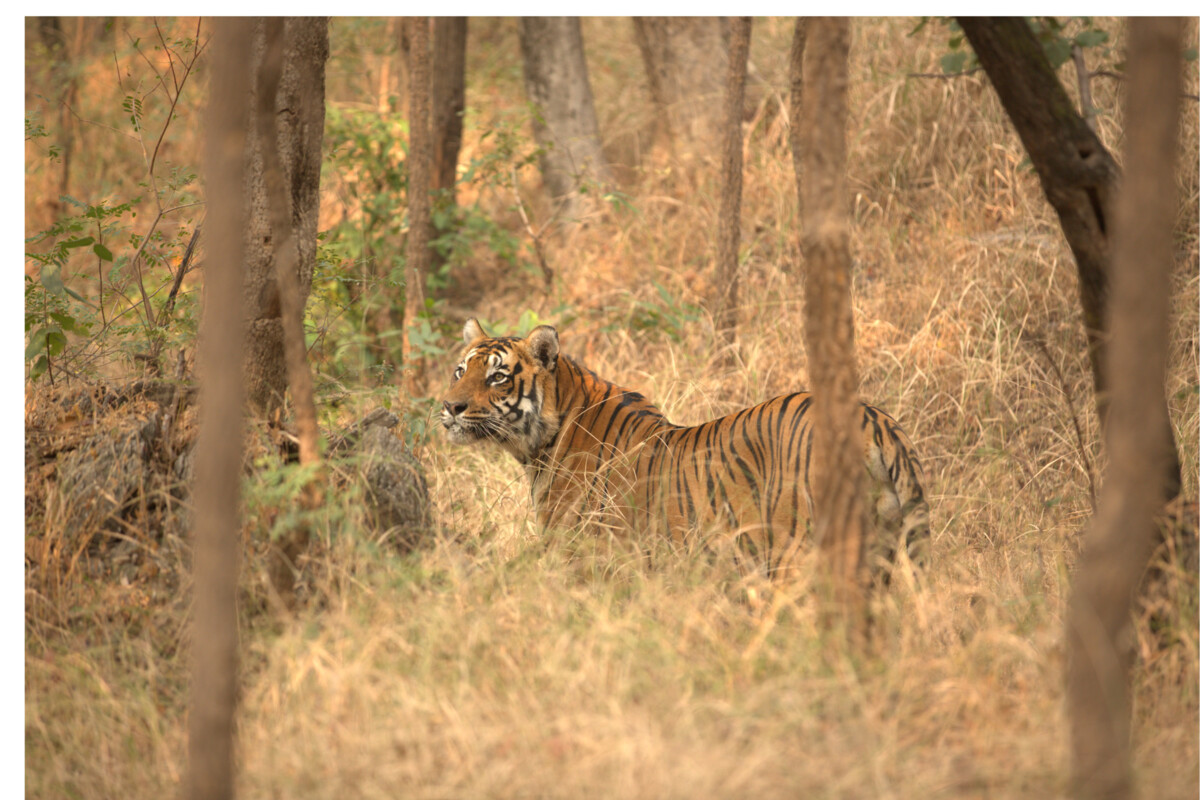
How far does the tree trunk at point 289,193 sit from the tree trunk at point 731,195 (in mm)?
3771

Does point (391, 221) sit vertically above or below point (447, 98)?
below

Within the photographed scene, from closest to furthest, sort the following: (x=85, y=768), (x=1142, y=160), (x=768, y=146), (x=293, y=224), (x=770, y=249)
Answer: (x=1142, y=160) → (x=85, y=768) → (x=293, y=224) → (x=770, y=249) → (x=768, y=146)

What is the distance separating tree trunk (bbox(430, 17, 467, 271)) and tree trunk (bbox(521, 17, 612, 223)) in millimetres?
710

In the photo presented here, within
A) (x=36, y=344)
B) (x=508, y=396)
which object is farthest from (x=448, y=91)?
(x=36, y=344)

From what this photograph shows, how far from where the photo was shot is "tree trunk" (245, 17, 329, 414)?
170 inches

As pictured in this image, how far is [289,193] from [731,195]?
4.08 m

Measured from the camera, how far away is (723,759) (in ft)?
8.91

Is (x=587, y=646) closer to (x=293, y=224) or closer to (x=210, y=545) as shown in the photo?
(x=210, y=545)

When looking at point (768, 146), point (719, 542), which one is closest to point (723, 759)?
point (719, 542)

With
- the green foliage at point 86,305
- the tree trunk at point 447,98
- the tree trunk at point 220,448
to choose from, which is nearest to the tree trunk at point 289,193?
the green foliage at point 86,305

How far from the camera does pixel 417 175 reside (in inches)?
315

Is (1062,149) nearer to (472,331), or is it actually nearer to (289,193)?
(472,331)

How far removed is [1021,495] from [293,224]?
409 cm

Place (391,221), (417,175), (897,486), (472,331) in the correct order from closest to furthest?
(897,486), (472,331), (417,175), (391,221)
